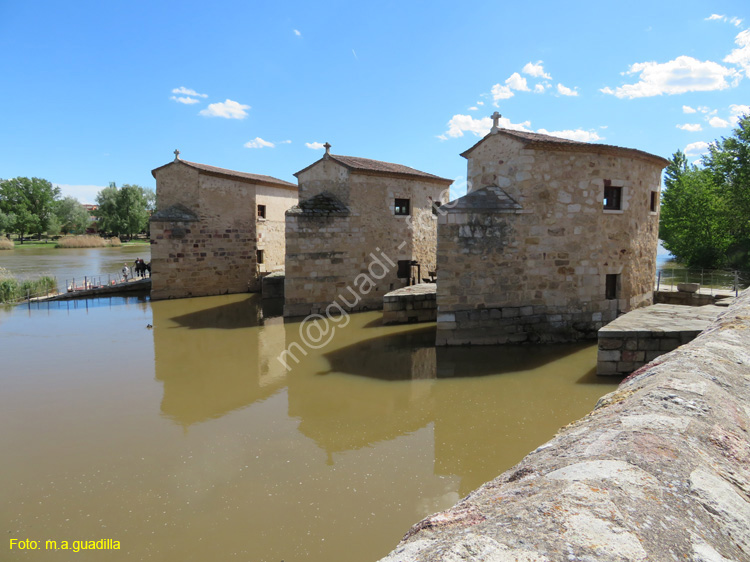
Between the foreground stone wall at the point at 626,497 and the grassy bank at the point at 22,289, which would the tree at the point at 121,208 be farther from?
the foreground stone wall at the point at 626,497

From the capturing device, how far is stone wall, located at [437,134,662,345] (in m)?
9.71

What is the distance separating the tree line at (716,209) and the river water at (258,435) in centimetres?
1941

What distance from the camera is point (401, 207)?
1544 cm

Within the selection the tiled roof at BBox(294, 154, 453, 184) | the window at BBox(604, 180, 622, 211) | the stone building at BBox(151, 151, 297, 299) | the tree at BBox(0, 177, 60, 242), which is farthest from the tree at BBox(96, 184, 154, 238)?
the window at BBox(604, 180, 622, 211)

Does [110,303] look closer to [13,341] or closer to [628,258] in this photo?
[13,341]

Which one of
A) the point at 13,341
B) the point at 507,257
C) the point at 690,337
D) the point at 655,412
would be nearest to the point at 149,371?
the point at 13,341

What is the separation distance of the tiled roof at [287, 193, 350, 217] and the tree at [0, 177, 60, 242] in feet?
187

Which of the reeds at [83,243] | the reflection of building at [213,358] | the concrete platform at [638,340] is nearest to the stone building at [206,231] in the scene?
the reflection of building at [213,358]

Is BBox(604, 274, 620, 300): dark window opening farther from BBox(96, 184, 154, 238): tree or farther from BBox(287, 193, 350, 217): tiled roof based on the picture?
BBox(96, 184, 154, 238): tree

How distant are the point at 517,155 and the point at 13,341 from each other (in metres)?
13.1

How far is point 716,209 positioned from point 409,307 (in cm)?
2251

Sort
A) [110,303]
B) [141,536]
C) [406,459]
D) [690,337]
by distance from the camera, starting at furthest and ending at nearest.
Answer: [110,303] < [690,337] < [406,459] < [141,536]

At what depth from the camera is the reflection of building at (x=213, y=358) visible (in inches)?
287

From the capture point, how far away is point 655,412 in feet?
5.93
